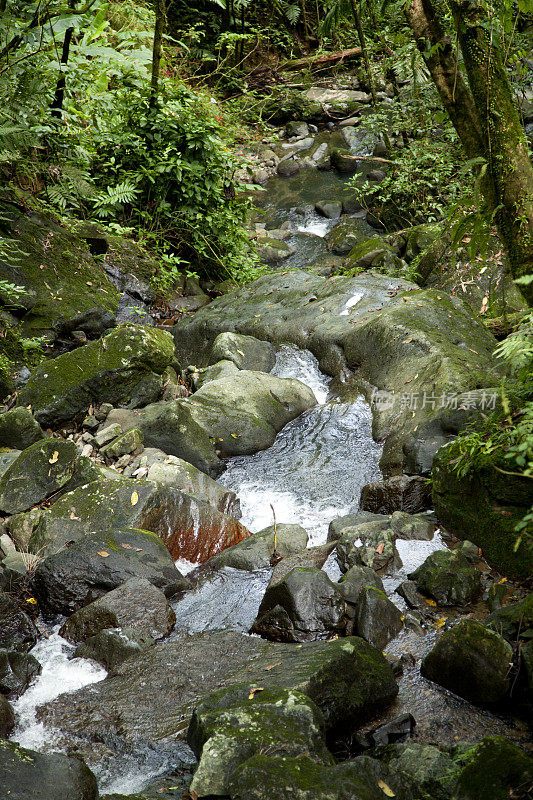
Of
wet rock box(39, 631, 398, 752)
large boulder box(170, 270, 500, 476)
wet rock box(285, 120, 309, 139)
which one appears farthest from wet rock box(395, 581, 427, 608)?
wet rock box(285, 120, 309, 139)

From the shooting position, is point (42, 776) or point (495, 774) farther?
point (42, 776)

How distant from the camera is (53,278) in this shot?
816 cm

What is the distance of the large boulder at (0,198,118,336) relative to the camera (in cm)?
Answer: 777

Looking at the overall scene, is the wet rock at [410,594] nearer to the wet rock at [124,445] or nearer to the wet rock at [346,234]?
the wet rock at [124,445]

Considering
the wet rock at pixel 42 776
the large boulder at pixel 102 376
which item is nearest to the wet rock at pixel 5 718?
the wet rock at pixel 42 776

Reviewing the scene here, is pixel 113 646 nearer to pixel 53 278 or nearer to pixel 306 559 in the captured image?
pixel 306 559

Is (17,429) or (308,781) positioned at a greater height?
(17,429)

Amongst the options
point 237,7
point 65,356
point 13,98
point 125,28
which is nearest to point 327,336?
point 65,356

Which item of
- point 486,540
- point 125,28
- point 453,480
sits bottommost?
point 486,540

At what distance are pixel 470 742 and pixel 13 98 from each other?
A: 24.2ft

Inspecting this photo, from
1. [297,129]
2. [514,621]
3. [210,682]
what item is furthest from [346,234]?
[210,682]

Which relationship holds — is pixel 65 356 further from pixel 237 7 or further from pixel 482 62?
pixel 237 7

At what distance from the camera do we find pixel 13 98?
257 inches

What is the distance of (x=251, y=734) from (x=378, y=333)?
536 centimetres
